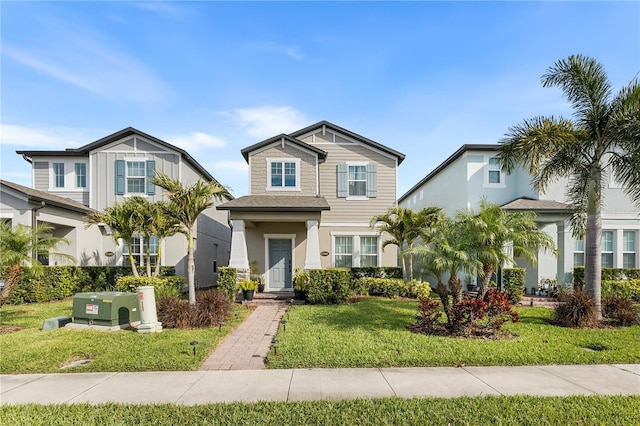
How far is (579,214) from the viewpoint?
11.6 metres

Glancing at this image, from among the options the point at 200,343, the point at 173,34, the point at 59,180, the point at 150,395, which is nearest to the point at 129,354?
the point at 200,343

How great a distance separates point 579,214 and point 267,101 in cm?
1168

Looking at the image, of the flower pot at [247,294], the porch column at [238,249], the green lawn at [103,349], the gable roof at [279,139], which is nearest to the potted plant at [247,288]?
the flower pot at [247,294]

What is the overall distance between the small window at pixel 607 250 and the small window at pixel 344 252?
38.6ft

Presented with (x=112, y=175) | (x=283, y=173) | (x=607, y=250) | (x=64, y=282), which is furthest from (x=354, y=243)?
(x=64, y=282)

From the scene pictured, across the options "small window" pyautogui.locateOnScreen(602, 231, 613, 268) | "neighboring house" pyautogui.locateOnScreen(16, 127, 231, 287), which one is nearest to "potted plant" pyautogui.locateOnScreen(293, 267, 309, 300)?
"neighboring house" pyautogui.locateOnScreen(16, 127, 231, 287)

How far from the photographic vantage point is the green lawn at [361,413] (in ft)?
13.7

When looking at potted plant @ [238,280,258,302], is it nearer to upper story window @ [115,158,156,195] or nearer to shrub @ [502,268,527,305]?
upper story window @ [115,158,156,195]

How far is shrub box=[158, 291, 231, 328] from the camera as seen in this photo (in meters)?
9.16

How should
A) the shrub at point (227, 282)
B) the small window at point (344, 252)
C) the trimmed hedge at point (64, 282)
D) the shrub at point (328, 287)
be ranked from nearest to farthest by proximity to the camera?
1. the shrub at point (328, 287)
2. the shrub at point (227, 282)
3. the trimmed hedge at point (64, 282)
4. the small window at point (344, 252)

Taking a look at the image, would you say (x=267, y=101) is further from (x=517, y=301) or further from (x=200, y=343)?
(x=517, y=301)

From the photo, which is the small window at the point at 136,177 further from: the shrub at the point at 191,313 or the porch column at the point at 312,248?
the shrub at the point at 191,313

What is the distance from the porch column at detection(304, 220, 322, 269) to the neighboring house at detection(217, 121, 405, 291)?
71.1 inches

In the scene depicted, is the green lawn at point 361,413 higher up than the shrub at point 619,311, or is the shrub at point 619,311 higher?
the green lawn at point 361,413
